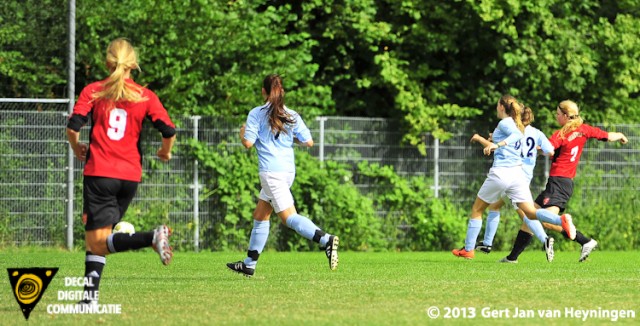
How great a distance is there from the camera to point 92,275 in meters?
8.95

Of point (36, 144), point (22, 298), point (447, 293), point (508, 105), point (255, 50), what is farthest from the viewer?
point (255, 50)

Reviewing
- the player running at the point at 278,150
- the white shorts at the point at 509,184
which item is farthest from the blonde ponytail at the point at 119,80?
the white shorts at the point at 509,184

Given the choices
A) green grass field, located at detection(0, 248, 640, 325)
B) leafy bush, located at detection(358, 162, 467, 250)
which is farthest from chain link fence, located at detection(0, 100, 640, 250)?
green grass field, located at detection(0, 248, 640, 325)

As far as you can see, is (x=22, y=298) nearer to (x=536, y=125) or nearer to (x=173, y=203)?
(x=173, y=203)

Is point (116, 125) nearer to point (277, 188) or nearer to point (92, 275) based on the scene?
point (92, 275)

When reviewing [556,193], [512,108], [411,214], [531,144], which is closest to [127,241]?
[512,108]

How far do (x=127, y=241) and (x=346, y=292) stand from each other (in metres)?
2.22

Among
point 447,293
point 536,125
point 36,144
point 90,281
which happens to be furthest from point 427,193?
point 90,281

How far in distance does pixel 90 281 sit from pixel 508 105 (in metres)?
7.05

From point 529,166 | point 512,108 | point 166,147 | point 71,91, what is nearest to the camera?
point 166,147

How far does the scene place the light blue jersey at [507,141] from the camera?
47.1 feet

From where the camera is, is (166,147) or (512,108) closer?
(166,147)

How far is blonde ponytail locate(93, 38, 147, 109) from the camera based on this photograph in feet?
29.2

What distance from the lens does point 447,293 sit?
10.3 meters
